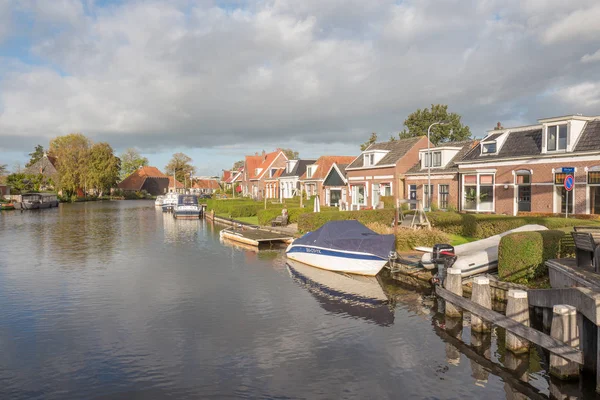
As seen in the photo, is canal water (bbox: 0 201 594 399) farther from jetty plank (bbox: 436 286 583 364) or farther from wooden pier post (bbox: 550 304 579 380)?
jetty plank (bbox: 436 286 583 364)

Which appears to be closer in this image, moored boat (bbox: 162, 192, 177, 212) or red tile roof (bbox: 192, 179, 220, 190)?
moored boat (bbox: 162, 192, 177, 212)

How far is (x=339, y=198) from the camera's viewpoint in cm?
5284

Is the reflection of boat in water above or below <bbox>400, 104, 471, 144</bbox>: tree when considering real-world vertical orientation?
below

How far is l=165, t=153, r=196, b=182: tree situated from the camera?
13375 cm

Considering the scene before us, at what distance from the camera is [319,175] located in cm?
5750

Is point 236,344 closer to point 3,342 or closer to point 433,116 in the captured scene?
point 3,342

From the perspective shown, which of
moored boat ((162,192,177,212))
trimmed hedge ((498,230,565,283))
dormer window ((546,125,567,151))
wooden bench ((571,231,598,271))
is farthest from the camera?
moored boat ((162,192,177,212))

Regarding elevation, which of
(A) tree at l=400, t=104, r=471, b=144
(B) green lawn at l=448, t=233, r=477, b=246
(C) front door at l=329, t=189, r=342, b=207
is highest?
(A) tree at l=400, t=104, r=471, b=144

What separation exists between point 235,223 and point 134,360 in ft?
108

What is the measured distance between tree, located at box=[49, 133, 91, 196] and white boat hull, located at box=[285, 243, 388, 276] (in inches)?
3487

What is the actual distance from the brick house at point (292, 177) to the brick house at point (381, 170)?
61.0 feet

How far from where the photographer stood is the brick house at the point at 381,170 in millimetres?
43781

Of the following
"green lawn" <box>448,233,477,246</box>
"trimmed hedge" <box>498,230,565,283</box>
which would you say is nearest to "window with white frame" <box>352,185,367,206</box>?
"green lawn" <box>448,233,477,246</box>

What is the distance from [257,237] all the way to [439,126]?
173 feet
